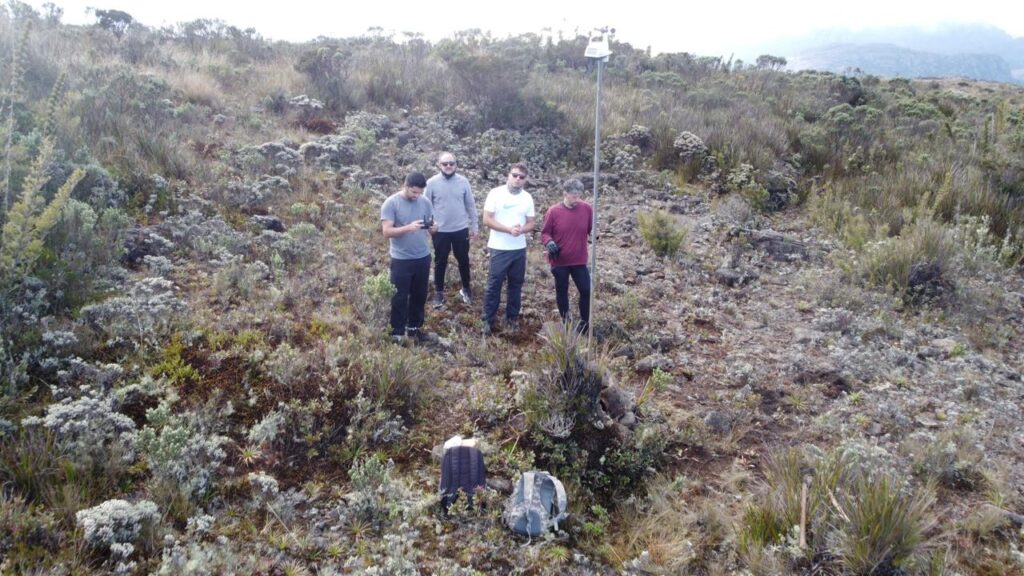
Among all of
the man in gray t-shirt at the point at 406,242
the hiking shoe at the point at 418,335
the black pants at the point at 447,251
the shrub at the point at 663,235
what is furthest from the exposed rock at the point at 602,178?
the hiking shoe at the point at 418,335

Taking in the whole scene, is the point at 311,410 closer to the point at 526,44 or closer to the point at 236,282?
the point at 236,282

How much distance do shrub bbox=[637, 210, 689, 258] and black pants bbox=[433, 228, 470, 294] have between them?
3171 mm

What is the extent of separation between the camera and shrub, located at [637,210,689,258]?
873cm

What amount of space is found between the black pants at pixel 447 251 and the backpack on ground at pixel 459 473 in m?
3.28

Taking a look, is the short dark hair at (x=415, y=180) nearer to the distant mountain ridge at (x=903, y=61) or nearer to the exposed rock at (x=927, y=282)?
the exposed rock at (x=927, y=282)

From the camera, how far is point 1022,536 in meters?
3.75

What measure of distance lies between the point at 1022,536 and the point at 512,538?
3.18 meters

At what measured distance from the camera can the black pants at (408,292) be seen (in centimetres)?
579

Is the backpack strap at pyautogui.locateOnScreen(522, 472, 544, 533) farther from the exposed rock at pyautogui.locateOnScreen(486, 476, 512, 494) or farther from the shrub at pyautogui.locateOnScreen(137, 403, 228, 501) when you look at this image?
the shrub at pyautogui.locateOnScreen(137, 403, 228, 501)

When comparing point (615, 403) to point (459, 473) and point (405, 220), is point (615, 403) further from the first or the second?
point (405, 220)

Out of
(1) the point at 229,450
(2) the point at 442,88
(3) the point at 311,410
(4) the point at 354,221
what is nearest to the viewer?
(1) the point at 229,450

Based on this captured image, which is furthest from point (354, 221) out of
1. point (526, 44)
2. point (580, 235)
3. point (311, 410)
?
point (526, 44)

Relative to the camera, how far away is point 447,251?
270 inches

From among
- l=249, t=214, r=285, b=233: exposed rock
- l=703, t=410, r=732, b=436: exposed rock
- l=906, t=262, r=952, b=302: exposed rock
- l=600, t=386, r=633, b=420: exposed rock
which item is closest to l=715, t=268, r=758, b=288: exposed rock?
l=906, t=262, r=952, b=302: exposed rock
